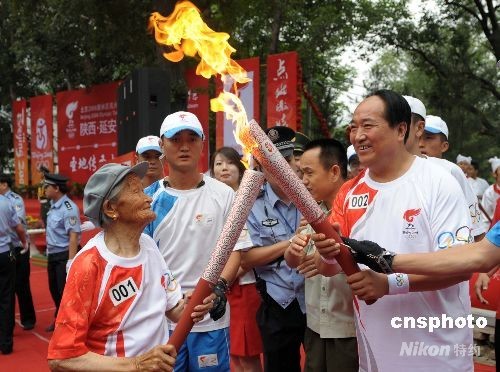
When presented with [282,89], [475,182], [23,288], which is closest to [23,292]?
[23,288]

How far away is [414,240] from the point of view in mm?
2193

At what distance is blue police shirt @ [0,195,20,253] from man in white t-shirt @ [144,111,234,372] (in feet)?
12.1

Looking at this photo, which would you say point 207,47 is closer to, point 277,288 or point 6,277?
point 277,288

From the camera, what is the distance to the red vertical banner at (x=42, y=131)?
1537 cm

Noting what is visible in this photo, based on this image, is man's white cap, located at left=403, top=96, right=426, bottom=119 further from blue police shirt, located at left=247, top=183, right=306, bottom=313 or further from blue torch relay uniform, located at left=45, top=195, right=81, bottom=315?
blue torch relay uniform, located at left=45, top=195, right=81, bottom=315

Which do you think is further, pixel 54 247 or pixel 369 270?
pixel 54 247

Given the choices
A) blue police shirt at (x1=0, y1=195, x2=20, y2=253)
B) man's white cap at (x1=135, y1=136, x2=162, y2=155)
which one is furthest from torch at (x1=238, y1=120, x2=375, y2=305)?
blue police shirt at (x1=0, y1=195, x2=20, y2=253)

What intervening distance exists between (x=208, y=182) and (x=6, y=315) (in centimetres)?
392

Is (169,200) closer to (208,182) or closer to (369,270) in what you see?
(208,182)

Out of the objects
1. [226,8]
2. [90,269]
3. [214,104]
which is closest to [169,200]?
[214,104]

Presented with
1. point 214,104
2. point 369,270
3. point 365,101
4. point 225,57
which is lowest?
point 369,270

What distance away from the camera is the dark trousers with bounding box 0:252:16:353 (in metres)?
5.84

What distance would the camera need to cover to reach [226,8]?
11.4 metres

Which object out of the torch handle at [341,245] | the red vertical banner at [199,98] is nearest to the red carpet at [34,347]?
the torch handle at [341,245]
